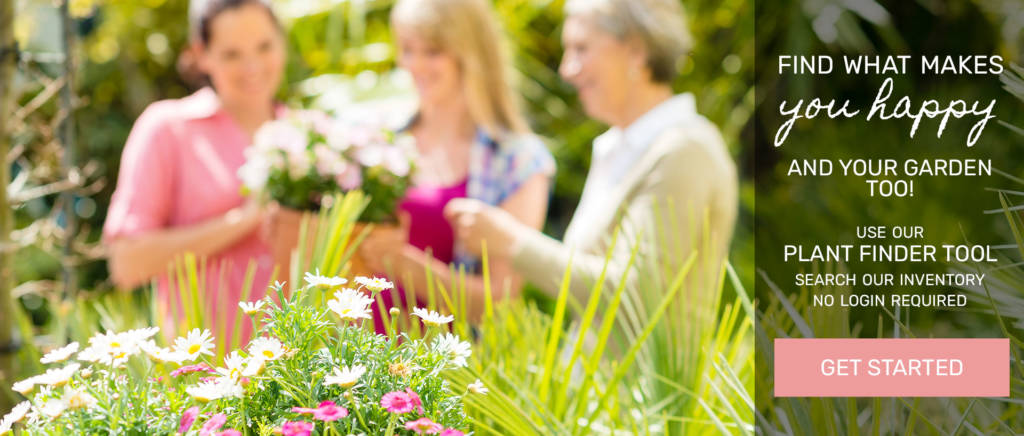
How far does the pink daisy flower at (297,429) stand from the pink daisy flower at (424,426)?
0.06m

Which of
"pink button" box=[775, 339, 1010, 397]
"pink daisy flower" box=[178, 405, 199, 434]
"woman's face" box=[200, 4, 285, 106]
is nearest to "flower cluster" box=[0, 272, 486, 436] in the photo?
"pink daisy flower" box=[178, 405, 199, 434]

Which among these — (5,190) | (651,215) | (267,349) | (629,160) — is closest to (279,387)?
(267,349)

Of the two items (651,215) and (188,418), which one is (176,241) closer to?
(651,215)

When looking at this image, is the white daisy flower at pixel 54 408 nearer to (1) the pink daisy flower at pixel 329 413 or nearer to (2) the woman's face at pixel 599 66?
(1) the pink daisy flower at pixel 329 413

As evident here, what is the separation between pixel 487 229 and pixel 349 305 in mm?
734

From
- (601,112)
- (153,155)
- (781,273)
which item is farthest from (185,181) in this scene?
(781,273)

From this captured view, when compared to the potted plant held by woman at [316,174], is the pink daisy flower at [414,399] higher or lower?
lower

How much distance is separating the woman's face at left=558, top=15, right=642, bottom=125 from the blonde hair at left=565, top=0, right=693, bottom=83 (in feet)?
0.05

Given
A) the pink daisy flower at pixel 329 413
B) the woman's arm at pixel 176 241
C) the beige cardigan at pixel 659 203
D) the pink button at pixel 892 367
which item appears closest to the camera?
the pink daisy flower at pixel 329 413

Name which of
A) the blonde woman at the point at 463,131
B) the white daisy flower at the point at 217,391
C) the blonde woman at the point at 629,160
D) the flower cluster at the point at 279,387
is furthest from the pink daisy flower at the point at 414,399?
the blonde woman at the point at 463,131

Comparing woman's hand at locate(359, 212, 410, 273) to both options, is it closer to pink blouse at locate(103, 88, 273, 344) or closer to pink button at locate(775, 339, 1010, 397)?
pink blouse at locate(103, 88, 273, 344)

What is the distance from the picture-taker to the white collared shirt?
145 centimetres

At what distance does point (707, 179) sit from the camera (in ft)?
4.55

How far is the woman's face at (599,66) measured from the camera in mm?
1492
